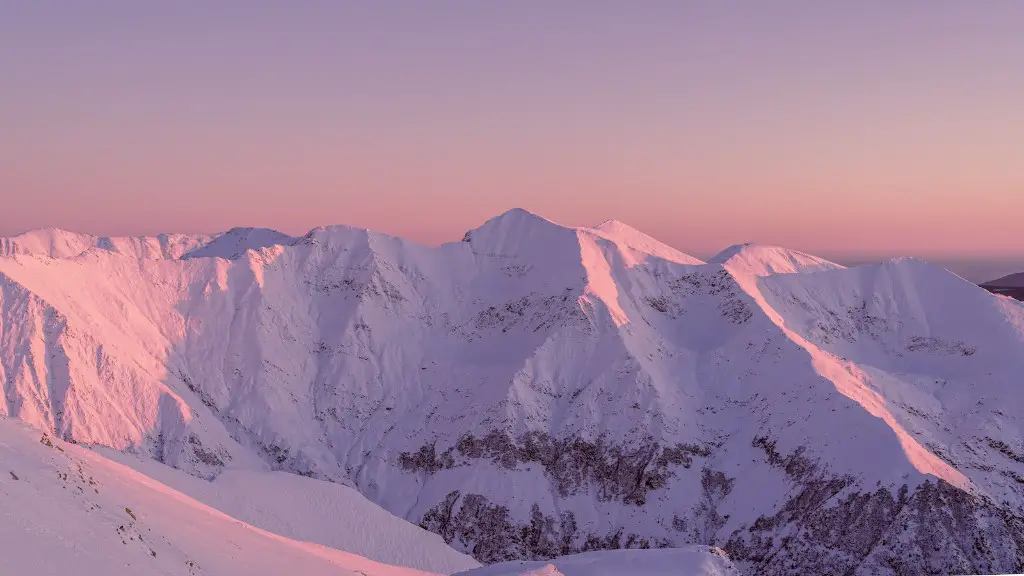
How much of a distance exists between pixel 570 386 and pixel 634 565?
323ft

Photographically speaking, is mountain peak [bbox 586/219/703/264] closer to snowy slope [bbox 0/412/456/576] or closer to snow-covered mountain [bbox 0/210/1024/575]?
snow-covered mountain [bbox 0/210/1024/575]

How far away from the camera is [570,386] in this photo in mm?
148125

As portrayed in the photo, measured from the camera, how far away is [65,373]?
121375 mm

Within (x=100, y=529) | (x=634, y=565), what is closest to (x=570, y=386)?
(x=634, y=565)

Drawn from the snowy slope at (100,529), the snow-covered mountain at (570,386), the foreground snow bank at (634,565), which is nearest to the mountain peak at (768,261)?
the snow-covered mountain at (570,386)

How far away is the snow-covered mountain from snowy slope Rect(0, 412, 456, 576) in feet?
296

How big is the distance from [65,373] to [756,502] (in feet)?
379

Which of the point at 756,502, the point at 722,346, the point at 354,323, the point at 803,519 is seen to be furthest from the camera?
the point at 354,323

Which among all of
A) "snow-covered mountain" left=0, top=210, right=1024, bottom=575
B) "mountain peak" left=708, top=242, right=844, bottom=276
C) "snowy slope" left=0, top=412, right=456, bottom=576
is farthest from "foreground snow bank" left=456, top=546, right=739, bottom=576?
"mountain peak" left=708, top=242, right=844, bottom=276

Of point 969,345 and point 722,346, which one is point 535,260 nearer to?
point 722,346

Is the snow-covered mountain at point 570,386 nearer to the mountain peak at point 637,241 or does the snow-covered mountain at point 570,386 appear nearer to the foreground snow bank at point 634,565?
the mountain peak at point 637,241

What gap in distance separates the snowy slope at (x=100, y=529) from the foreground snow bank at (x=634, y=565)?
38.0 feet

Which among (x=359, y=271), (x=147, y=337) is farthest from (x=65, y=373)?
(x=359, y=271)

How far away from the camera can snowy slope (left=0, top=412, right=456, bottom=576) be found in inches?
833
